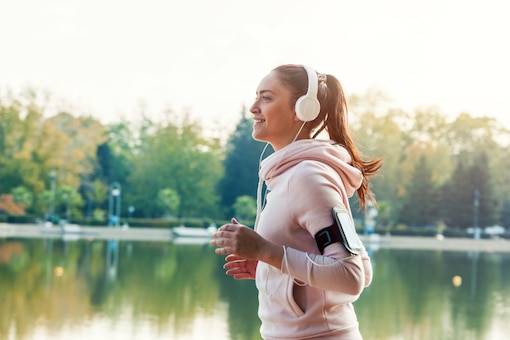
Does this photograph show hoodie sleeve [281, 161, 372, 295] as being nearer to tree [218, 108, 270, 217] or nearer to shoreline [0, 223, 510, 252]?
shoreline [0, 223, 510, 252]

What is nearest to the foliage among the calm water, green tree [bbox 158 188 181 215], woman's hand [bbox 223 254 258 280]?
green tree [bbox 158 188 181 215]

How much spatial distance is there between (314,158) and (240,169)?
116 feet

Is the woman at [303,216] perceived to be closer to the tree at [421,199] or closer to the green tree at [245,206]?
the green tree at [245,206]

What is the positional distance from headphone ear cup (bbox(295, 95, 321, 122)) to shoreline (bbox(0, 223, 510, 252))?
27693 mm

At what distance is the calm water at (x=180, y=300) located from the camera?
9.78m

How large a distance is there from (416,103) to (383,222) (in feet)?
23.2

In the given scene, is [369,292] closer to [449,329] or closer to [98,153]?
[449,329]

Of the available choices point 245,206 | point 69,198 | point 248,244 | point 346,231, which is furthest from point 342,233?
point 69,198

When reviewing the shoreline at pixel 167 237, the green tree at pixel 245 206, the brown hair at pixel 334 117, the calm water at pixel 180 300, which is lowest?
the shoreline at pixel 167 237

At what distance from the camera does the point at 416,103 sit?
41719 mm

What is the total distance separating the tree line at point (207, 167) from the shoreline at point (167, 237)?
3.14 m

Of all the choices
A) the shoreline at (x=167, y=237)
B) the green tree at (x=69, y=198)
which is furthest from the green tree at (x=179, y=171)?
the shoreline at (x=167, y=237)

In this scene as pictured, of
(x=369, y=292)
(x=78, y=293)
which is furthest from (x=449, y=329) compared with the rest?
(x=78, y=293)

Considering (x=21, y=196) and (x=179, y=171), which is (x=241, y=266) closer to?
(x=21, y=196)
